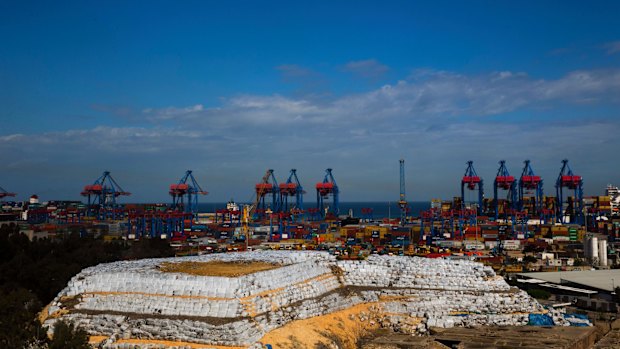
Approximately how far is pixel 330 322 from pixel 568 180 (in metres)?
104

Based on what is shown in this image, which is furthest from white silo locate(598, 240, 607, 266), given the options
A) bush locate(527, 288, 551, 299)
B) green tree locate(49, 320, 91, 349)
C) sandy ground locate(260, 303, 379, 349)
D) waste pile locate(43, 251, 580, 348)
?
green tree locate(49, 320, 91, 349)

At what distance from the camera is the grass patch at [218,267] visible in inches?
1128

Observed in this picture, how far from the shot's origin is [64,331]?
20406 mm

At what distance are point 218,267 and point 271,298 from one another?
6.46m

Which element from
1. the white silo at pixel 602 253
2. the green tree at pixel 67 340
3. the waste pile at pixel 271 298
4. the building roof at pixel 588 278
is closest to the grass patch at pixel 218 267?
the waste pile at pixel 271 298

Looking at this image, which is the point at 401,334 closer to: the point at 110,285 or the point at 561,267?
the point at 110,285

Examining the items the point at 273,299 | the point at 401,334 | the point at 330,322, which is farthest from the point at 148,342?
the point at 401,334

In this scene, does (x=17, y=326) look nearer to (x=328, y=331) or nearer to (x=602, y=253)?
(x=328, y=331)

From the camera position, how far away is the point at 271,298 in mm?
26016

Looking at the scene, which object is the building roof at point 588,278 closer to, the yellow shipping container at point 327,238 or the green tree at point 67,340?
the green tree at point 67,340

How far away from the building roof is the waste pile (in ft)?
57.9

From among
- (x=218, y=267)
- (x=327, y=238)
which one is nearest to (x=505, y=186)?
(x=327, y=238)

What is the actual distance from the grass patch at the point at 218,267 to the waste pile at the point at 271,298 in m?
0.59

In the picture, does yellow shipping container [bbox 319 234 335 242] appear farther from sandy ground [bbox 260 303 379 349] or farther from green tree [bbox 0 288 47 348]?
green tree [bbox 0 288 47 348]
